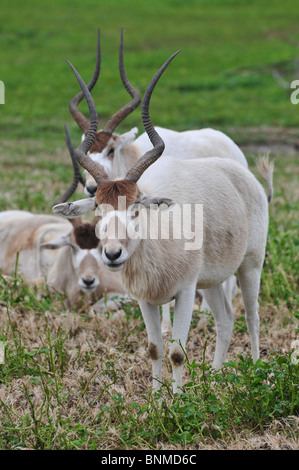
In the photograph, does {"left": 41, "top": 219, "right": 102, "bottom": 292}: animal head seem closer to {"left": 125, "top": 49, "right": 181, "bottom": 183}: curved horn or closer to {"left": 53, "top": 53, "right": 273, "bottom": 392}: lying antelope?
{"left": 53, "top": 53, "right": 273, "bottom": 392}: lying antelope

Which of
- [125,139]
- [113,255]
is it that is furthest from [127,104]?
[113,255]

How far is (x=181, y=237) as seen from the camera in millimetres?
4383

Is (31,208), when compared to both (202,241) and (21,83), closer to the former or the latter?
(202,241)

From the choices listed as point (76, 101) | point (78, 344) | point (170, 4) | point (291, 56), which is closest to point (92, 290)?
point (78, 344)

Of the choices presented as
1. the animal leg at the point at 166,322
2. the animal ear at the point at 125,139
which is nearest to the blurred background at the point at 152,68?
the animal ear at the point at 125,139

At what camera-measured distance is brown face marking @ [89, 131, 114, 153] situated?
6.38m

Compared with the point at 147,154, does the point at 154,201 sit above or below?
below

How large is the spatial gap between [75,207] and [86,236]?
2471mm

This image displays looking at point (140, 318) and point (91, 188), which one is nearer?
point (140, 318)

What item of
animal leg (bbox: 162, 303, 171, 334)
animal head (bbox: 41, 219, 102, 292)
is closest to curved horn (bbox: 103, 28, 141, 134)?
animal head (bbox: 41, 219, 102, 292)

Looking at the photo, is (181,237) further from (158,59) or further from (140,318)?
(158,59)

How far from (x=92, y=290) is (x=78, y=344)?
1139 mm

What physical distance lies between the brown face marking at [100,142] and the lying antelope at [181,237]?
167cm

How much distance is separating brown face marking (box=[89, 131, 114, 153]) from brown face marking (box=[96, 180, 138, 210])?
2410 millimetres
